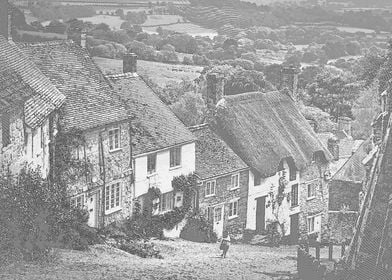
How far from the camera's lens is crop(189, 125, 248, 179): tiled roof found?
1937 inches

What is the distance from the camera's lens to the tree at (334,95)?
103m

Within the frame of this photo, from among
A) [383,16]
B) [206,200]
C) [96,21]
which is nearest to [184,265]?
[206,200]

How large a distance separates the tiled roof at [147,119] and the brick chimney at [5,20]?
10.2 meters

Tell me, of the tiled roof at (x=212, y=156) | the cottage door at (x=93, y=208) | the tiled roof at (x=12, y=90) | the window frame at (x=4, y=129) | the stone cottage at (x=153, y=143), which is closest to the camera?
the tiled roof at (x=12, y=90)

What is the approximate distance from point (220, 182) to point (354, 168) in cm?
1878

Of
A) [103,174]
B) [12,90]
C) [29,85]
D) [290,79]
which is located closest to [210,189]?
[103,174]

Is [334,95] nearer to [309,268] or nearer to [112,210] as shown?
[112,210]

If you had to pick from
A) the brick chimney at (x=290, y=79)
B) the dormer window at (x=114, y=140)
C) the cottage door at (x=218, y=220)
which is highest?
the dormer window at (x=114, y=140)

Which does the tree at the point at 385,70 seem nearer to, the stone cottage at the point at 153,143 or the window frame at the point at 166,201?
the stone cottage at the point at 153,143

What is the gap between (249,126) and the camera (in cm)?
5372

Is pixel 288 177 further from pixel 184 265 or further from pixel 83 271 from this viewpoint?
pixel 83 271

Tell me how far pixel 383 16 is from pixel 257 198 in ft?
64.4

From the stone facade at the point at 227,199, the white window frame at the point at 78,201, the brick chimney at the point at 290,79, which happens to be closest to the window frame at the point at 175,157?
the stone facade at the point at 227,199

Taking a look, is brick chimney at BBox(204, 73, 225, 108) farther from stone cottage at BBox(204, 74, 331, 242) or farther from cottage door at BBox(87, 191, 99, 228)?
cottage door at BBox(87, 191, 99, 228)
